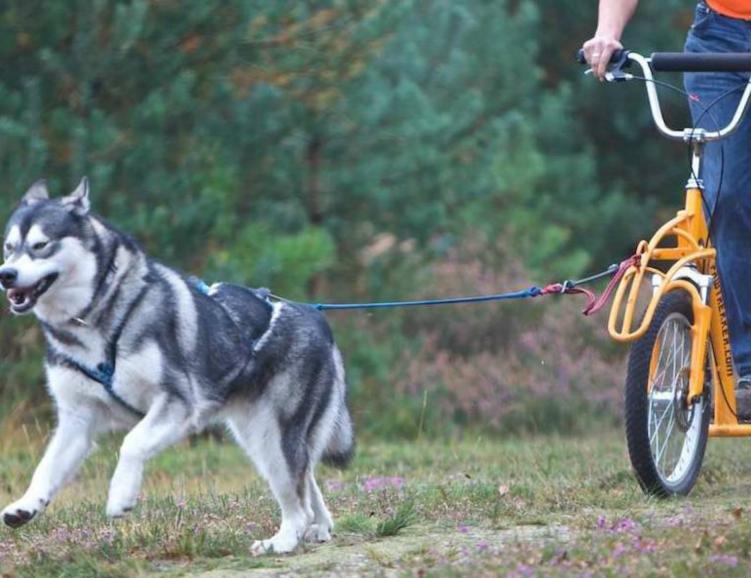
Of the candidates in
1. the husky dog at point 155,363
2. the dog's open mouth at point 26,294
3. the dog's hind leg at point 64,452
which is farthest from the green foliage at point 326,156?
the dog's hind leg at point 64,452

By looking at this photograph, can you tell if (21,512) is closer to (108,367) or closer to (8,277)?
(108,367)

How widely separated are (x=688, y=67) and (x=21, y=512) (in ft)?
9.38

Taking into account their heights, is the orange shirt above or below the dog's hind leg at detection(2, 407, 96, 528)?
above

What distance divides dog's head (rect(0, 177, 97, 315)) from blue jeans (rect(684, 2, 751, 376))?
2.47 m

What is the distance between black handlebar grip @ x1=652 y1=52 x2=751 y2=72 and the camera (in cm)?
534

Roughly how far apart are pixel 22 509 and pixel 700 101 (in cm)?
309

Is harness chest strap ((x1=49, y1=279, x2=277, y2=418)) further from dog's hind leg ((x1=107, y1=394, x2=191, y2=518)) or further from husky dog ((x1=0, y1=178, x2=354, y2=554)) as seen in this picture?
dog's hind leg ((x1=107, y1=394, x2=191, y2=518))

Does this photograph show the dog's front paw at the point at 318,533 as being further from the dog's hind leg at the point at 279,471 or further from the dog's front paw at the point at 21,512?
the dog's front paw at the point at 21,512

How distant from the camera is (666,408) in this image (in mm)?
5629

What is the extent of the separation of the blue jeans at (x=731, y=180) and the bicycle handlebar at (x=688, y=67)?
118 mm

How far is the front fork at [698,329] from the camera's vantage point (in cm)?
564

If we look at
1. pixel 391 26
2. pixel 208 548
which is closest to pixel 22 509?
pixel 208 548

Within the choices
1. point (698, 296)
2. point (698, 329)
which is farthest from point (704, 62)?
point (698, 329)

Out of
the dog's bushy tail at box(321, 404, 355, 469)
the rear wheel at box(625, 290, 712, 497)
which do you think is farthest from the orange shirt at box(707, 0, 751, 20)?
the dog's bushy tail at box(321, 404, 355, 469)
